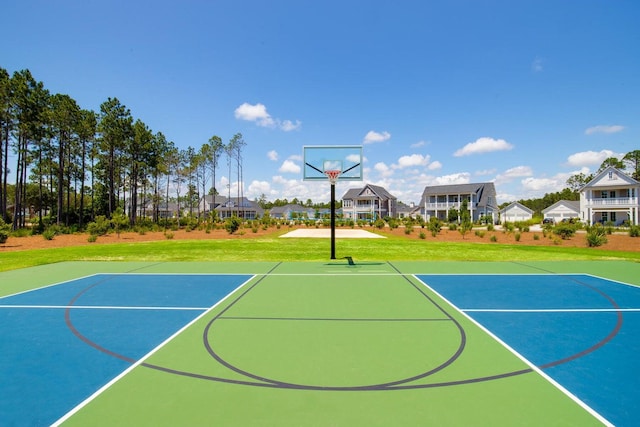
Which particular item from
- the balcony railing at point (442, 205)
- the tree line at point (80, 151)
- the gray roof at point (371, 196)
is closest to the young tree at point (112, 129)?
the tree line at point (80, 151)

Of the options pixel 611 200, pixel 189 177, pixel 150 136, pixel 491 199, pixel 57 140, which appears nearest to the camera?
pixel 57 140

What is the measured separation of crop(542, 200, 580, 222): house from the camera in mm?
59188

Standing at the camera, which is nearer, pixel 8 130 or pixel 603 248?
pixel 603 248

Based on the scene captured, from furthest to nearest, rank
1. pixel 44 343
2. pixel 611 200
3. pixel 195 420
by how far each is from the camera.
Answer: pixel 611 200 → pixel 44 343 → pixel 195 420

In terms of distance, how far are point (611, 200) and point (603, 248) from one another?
26.7 meters

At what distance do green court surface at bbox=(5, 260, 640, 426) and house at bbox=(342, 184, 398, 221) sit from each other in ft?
189

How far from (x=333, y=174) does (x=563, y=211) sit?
63845 millimetres

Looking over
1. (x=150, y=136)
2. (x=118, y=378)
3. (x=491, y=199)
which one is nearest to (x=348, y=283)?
(x=118, y=378)

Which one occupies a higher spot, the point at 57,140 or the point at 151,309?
the point at 57,140

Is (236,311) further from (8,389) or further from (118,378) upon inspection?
(8,389)

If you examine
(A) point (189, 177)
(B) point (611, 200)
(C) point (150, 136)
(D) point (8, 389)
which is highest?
(C) point (150, 136)

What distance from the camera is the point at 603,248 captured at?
810 inches

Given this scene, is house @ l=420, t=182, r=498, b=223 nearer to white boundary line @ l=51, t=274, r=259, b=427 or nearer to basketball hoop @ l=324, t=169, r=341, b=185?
basketball hoop @ l=324, t=169, r=341, b=185

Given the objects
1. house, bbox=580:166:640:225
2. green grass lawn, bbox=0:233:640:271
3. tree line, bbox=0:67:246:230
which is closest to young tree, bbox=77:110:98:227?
tree line, bbox=0:67:246:230
